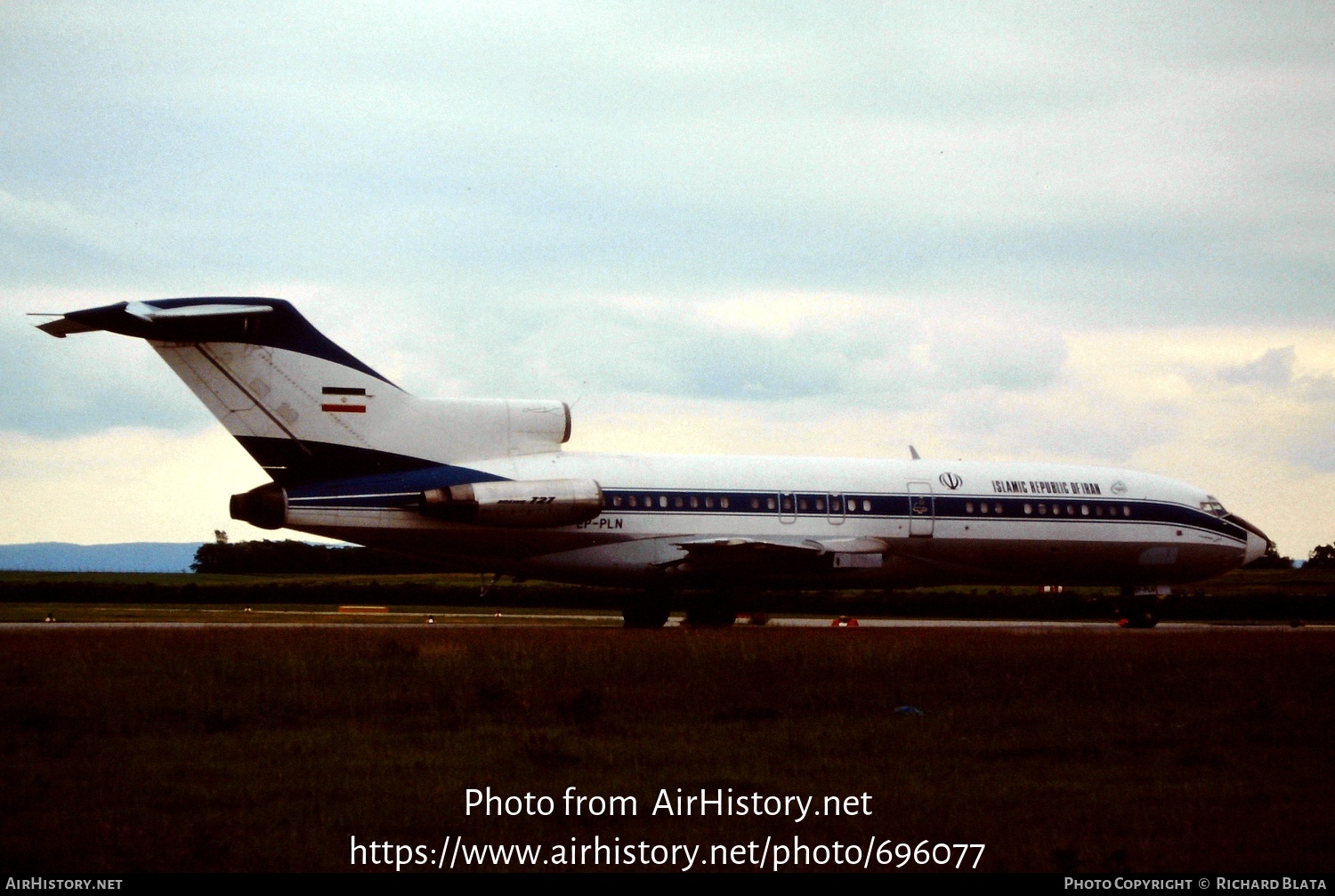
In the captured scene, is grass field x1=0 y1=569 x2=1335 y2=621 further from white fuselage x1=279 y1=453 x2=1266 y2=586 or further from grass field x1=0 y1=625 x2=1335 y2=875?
grass field x1=0 y1=625 x2=1335 y2=875

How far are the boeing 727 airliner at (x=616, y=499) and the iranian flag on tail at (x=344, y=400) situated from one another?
1.2 inches

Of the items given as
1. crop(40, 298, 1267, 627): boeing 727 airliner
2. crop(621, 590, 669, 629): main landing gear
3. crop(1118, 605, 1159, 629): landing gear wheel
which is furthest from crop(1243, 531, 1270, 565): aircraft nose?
crop(621, 590, 669, 629): main landing gear

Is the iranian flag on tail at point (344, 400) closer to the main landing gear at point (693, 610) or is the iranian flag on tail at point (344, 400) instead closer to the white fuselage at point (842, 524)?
the white fuselage at point (842, 524)

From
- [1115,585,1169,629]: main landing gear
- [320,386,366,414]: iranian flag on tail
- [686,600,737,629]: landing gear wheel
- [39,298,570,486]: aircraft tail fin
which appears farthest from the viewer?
[1115,585,1169,629]: main landing gear

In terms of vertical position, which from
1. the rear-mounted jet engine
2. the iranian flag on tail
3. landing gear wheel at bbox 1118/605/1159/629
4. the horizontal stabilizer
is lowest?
landing gear wheel at bbox 1118/605/1159/629

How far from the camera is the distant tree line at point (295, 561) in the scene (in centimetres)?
7544

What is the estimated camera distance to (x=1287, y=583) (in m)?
60.9

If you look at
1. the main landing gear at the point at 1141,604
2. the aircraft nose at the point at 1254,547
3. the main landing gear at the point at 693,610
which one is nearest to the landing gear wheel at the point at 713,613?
the main landing gear at the point at 693,610

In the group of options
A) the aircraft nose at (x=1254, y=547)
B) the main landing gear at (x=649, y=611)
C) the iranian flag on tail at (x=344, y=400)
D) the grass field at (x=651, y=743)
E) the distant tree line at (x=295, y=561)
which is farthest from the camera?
the distant tree line at (x=295, y=561)

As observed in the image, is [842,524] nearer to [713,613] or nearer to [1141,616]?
[713,613]

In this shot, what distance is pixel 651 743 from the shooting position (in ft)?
43.1

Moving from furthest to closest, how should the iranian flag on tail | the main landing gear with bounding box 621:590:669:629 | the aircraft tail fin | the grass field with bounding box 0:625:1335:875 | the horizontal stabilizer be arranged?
the main landing gear with bounding box 621:590:669:629 → the iranian flag on tail → the aircraft tail fin → the horizontal stabilizer → the grass field with bounding box 0:625:1335:875

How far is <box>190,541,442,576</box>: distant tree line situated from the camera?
7544 centimetres

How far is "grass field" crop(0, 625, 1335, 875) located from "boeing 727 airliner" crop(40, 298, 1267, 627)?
13.5 feet
